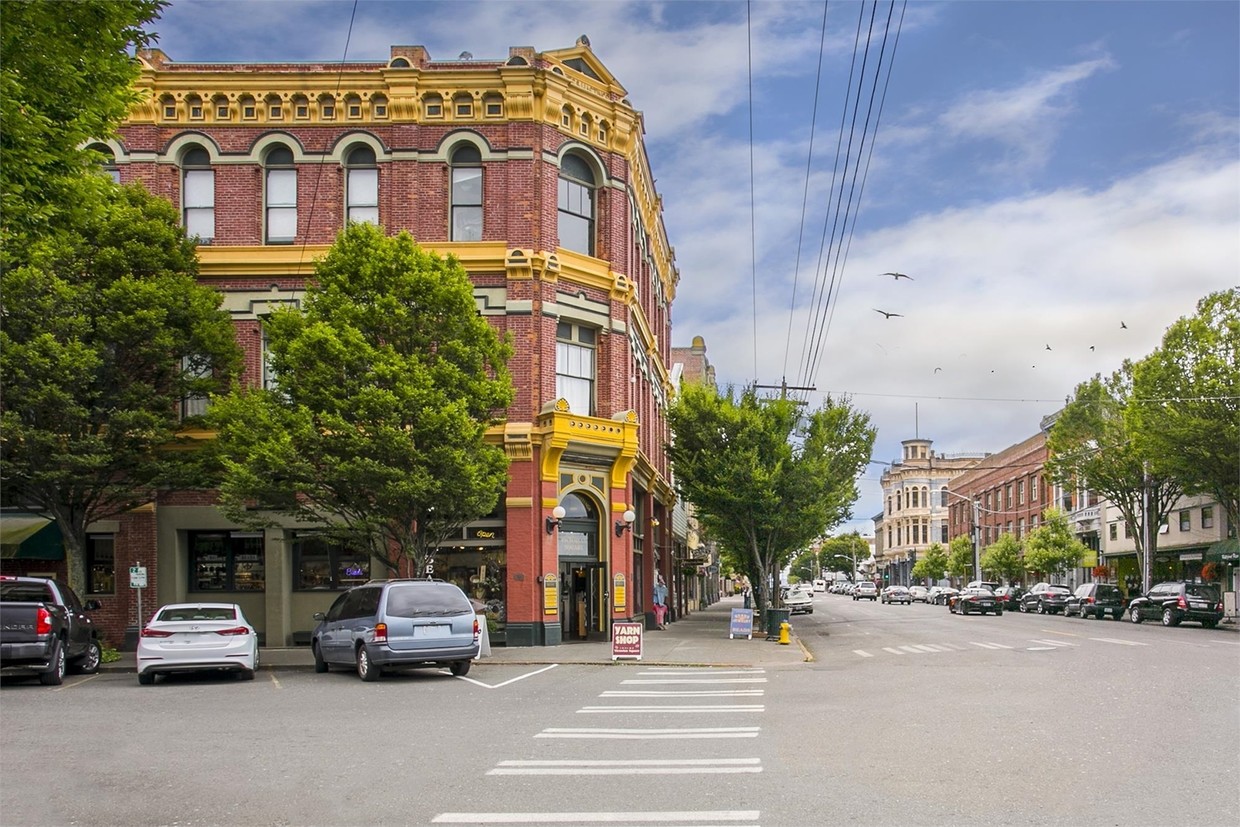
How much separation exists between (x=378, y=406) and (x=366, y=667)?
5.33 metres

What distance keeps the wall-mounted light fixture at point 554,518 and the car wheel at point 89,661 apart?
34.1 feet

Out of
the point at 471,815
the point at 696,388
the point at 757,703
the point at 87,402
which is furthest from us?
the point at 696,388

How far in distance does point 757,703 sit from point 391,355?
1085cm

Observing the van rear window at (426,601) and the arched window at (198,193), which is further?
the arched window at (198,193)

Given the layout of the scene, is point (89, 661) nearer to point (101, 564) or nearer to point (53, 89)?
point (101, 564)

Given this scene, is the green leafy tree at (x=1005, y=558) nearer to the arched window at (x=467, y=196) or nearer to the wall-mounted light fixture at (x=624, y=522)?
the wall-mounted light fixture at (x=624, y=522)

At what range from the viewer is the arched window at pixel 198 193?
93.8 feet

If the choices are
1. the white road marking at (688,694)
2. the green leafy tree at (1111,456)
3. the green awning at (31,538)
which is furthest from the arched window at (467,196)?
the green leafy tree at (1111,456)

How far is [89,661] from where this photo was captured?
68.4ft

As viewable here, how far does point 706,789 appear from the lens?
8867mm

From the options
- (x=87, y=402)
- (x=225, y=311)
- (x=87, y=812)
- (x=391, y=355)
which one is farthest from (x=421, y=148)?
(x=87, y=812)

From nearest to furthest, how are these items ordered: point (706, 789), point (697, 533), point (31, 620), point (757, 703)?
point (706, 789), point (757, 703), point (31, 620), point (697, 533)

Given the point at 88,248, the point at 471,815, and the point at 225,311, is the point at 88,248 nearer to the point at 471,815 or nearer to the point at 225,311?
the point at 225,311

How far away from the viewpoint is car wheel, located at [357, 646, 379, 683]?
733 inches
